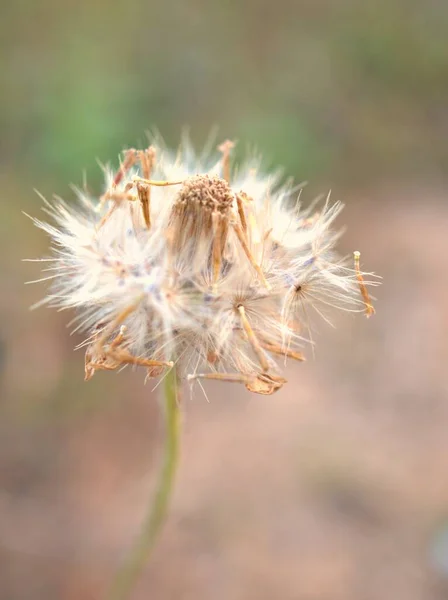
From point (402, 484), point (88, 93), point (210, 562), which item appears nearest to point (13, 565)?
point (210, 562)

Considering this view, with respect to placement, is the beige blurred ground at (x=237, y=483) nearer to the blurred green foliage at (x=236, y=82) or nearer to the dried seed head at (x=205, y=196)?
the blurred green foliage at (x=236, y=82)

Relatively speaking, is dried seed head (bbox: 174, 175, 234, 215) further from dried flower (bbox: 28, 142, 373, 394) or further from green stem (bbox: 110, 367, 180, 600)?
green stem (bbox: 110, 367, 180, 600)

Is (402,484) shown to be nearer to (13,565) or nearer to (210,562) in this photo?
(210,562)

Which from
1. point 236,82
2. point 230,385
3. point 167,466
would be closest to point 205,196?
point 167,466

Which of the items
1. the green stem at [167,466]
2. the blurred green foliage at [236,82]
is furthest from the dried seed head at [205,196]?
the blurred green foliage at [236,82]

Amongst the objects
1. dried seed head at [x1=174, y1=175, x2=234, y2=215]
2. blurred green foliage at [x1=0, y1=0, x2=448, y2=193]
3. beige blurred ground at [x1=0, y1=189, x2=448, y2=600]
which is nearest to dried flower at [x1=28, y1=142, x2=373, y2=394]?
dried seed head at [x1=174, y1=175, x2=234, y2=215]

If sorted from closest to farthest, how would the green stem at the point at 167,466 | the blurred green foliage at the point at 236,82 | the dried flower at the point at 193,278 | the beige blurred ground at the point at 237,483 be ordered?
the dried flower at the point at 193,278
the green stem at the point at 167,466
the beige blurred ground at the point at 237,483
the blurred green foliage at the point at 236,82
